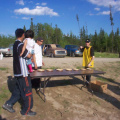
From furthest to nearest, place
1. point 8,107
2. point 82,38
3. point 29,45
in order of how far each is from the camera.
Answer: point 82,38, point 29,45, point 8,107

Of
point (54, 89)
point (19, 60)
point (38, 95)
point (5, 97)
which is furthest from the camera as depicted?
point (54, 89)

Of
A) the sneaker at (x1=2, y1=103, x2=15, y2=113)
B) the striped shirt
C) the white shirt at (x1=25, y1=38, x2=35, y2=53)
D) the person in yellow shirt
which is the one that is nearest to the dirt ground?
the sneaker at (x1=2, y1=103, x2=15, y2=113)

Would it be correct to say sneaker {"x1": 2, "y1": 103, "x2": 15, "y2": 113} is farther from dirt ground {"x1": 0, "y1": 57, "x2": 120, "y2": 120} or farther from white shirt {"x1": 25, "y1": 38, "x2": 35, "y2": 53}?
white shirt {"x1": 25, "y1": 38, "x2": 35, "y2": 53}

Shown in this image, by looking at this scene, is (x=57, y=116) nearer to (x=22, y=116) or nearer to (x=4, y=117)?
(x=22, y=116)

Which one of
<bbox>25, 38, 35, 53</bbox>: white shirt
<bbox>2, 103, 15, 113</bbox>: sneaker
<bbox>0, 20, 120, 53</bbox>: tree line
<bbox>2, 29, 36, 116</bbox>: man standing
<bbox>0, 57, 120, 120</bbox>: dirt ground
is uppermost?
<bbox>0, 20, 120, 53</bbox>: tree line

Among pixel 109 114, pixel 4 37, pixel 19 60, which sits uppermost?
pixel 4 37

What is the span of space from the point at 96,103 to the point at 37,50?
2377mm

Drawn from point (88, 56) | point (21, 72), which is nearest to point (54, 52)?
point (88, 56)

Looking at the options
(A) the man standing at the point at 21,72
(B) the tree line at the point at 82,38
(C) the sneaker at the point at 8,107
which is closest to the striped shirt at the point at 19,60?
(A) the man standing at the point at 21,72

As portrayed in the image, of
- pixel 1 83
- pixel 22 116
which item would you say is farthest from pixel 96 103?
pixel 1 83

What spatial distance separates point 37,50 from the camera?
4.33 m

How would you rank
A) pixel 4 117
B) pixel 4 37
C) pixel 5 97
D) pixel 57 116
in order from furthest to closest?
pixel 4 37, pixel 5 97, pixel 57 116, pixel 4 117

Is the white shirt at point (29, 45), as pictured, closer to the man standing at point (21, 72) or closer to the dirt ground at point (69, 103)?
the man standing at point (21, 72)

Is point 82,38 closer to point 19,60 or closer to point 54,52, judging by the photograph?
point 54,52
